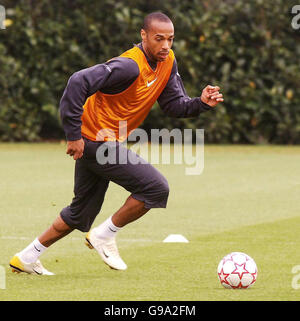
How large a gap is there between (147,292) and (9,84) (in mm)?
16482

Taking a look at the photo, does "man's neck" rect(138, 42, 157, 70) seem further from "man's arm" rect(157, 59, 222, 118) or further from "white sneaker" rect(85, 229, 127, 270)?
"white sneaker" rect(85, 229, 127, 270)

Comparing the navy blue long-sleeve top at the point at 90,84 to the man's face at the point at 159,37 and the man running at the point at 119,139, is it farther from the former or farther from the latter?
the man's face at the point at 159,37

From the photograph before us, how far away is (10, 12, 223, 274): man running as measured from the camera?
8.40 metres

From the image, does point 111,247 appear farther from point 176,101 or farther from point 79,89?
point 79,89

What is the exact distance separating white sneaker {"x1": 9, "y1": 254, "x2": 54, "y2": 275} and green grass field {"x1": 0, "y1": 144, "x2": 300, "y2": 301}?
0.06 m

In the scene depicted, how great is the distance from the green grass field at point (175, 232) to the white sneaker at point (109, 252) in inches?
3.0

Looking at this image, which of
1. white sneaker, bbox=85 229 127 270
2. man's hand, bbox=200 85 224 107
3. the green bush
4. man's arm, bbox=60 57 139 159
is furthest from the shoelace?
the green bush

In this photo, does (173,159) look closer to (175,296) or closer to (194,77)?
(194,77)

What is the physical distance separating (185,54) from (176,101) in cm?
1463

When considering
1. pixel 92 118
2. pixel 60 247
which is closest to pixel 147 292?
pixel 92 118

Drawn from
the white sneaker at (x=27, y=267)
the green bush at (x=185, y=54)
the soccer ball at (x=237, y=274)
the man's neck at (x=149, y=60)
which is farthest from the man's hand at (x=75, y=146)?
the green bush at (x=185, y=54)

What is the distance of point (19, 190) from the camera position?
1488cm

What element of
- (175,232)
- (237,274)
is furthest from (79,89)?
(175,232)
